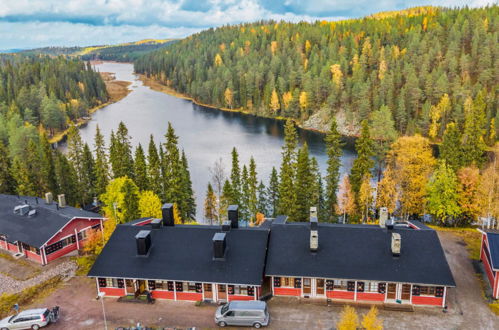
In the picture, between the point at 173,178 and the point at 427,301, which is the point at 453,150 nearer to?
the point at 427,301

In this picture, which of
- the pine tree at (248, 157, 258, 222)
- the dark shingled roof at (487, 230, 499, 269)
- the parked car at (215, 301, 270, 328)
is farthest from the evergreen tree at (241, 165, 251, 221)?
the dark shingled roof at (487, 230, 499, 269)

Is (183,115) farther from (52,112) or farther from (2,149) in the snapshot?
(2,149)

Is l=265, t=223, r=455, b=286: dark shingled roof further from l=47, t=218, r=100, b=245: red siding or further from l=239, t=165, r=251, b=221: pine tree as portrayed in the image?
l=239, t=165, r=251, b=221: pine tree

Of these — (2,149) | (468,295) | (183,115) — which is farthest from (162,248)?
(183,115)

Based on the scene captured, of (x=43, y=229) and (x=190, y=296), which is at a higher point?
(x=43, y=229)

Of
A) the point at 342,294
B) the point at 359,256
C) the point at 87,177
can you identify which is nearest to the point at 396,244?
the point at 359,256

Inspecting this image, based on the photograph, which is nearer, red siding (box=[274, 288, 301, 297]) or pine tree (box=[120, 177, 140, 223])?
red siding (box=[274, 288, 301, 297])
